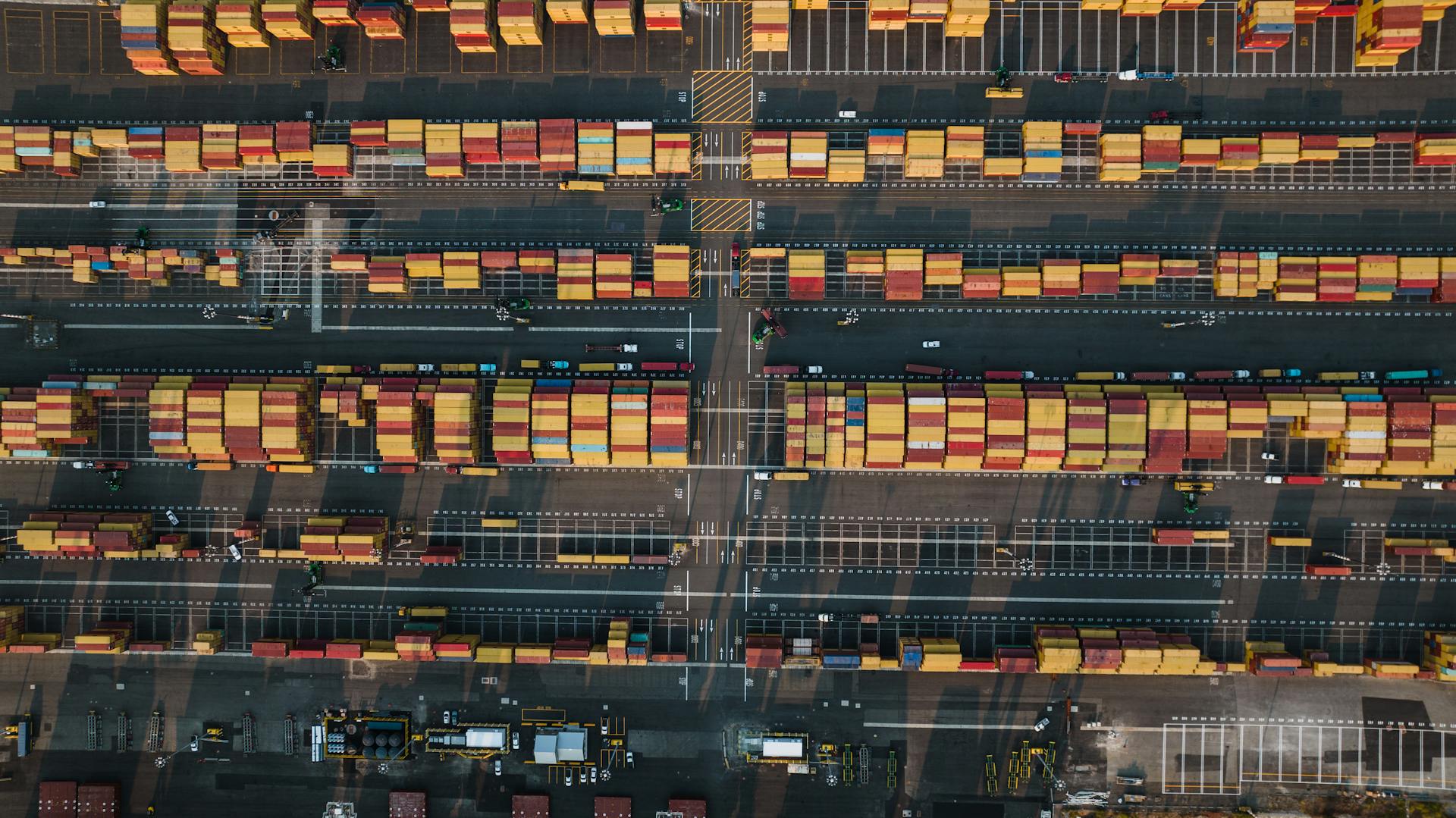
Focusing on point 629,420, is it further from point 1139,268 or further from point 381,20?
point 1139,268

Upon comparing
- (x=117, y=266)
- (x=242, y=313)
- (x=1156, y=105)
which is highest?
(x=1156, y=105)

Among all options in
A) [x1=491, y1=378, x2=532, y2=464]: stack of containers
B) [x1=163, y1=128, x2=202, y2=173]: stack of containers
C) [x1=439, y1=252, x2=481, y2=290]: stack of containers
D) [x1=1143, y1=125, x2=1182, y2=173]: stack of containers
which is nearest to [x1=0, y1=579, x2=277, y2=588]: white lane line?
[x1=491, y1=378, x2=532, y2=464]: stack of containers

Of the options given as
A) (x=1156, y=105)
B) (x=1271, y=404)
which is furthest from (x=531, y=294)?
(x=1271, y=404)

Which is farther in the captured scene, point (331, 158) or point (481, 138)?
point (331, 158)

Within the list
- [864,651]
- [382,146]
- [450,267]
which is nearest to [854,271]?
[864,651]

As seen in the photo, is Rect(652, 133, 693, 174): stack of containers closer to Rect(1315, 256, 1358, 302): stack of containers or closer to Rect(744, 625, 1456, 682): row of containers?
Rect(744, 625, 1456, 682): row of containers

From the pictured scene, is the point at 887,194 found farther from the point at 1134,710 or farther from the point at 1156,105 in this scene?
the point at 1134,710

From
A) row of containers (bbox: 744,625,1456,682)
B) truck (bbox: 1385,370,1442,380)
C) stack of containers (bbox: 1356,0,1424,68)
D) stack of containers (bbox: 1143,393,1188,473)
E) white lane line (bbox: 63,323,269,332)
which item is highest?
stack of containers (bbox: 1356,0,1424,68)
